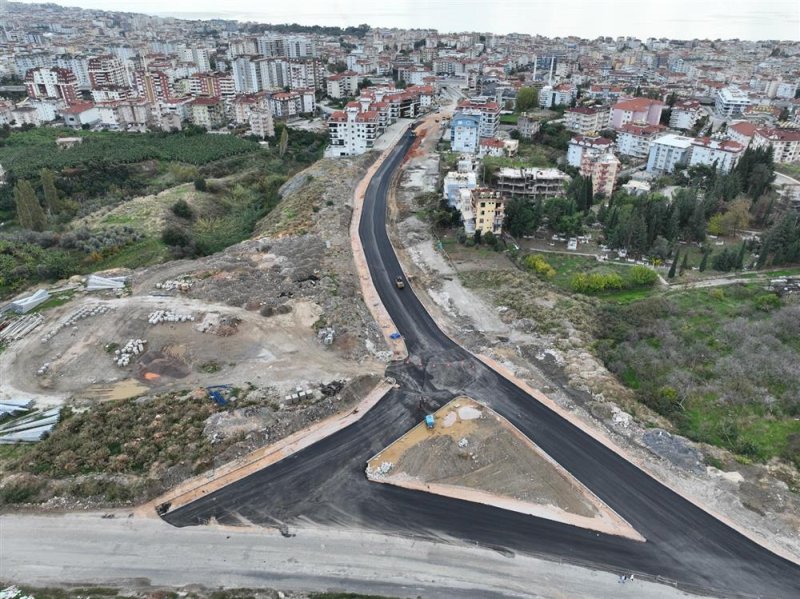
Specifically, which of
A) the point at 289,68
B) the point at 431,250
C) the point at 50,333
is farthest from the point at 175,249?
the point at 289,68

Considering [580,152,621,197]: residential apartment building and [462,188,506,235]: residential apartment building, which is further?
[580,152,621,197]: residential apartment building

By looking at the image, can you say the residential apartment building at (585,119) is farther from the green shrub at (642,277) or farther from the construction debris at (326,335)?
the construction debris at (326,335)

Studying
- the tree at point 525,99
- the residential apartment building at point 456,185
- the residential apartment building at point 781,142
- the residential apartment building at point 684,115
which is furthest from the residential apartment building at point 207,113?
the residential apartment building at point 781,142

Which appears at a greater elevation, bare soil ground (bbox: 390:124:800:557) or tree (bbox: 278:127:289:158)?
tree (bbox: 278:127:289:158)

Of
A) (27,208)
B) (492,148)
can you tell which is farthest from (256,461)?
(492,148)

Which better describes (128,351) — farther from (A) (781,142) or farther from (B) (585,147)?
(A) (781,142)

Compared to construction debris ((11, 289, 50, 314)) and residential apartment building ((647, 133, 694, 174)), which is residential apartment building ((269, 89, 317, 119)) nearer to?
residential apartment building ((647, 133, 694, 174))

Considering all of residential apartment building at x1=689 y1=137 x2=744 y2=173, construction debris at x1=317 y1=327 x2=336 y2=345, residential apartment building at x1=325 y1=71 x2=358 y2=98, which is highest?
residential apartment building at x1=325 y1=71 x2=358 y2=98

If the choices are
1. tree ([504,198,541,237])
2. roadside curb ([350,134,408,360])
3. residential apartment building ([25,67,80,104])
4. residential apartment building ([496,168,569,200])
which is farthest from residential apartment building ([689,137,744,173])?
residential apartment building ([25,67,80,104])
